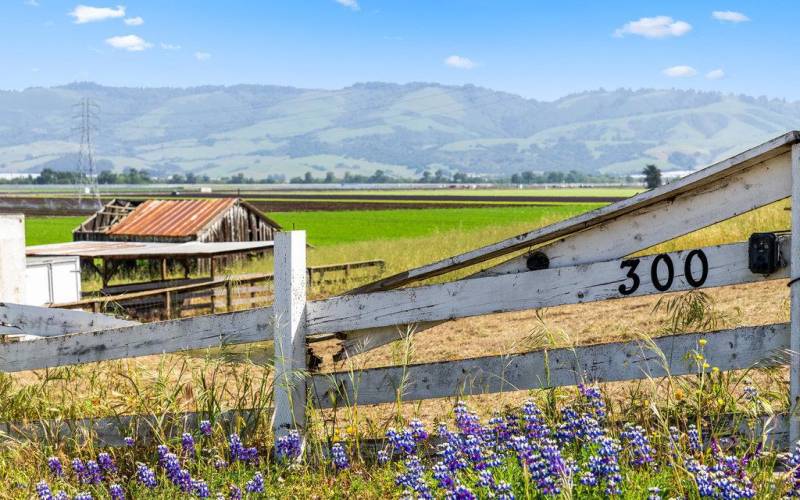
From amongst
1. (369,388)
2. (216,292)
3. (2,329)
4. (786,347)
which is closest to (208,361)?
(369,388)

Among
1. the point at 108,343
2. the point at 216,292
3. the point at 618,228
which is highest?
the point at 618,228

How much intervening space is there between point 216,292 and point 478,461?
19.7 metres

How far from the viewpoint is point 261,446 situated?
5152 mm

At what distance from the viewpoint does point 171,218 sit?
38.6m

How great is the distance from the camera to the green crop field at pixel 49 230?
50.8 meters

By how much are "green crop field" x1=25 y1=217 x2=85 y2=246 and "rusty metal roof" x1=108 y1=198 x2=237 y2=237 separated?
33.1 ft

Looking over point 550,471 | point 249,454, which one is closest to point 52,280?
point 249,454

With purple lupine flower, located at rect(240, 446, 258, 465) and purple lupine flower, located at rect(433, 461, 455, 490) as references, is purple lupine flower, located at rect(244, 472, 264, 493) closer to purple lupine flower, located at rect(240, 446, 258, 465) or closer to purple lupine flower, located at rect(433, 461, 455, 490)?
purple lupine flower, located at rect(240, 446, 258, 465)

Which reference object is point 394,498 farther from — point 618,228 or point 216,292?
point 216,292

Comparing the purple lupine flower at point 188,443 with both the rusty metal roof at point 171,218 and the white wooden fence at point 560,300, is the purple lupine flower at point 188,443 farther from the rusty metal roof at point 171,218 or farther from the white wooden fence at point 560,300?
the rusty metal roof at point 171,218

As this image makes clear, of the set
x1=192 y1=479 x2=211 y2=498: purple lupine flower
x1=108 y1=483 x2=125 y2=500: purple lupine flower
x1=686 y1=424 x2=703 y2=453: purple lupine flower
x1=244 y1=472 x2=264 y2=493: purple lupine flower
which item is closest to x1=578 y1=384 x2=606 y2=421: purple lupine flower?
x1=686 y1=424 x2=703 y2=453: purple lupine flower

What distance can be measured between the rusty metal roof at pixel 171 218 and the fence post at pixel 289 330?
106 ft

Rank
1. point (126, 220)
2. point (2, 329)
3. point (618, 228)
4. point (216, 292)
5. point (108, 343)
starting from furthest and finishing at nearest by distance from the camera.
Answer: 1. point (126, 220)
2. point (216, 292)
3. point (2, 329)
4. point (108, 343)
5. point (618, 228)

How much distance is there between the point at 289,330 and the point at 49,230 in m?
58.6
